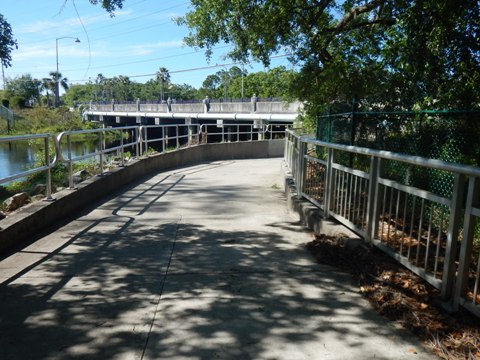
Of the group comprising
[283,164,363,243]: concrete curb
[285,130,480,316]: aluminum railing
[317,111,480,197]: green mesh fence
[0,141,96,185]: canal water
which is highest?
[317,111,480,197]: green mesh fence

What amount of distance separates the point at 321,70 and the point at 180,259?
7.34 meters

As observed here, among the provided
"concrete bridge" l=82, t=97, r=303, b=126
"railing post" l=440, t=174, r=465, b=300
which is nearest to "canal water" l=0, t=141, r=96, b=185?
"railing post" l=440, t=174, r=465, b=300

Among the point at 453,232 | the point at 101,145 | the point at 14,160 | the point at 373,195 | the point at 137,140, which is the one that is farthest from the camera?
the point at 14,160

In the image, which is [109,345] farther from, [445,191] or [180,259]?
[445,191]

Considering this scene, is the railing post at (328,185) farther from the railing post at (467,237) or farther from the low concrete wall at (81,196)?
the low concrete wall at (81,196)

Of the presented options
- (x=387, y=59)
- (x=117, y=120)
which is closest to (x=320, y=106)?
(x=387, y=59)

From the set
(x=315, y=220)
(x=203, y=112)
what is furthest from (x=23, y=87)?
(x=315, y=220)

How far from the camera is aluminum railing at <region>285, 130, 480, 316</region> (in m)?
3.15

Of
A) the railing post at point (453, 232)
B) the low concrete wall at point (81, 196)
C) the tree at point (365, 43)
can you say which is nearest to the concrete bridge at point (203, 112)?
the low concrete wall at point (81, 196)

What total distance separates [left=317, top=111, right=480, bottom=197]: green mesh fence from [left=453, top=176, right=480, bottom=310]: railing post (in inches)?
54.3

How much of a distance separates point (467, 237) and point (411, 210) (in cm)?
164

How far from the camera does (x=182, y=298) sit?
12.2ft

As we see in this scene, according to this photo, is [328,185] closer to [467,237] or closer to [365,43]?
[467,237]

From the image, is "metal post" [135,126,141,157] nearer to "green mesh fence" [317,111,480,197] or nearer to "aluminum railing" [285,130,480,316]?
"aluminum railing" [285,130,480,316]
